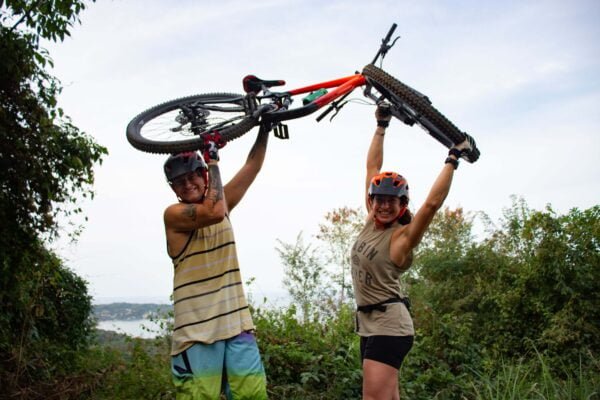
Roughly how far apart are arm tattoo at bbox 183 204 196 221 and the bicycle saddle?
4.74 ft

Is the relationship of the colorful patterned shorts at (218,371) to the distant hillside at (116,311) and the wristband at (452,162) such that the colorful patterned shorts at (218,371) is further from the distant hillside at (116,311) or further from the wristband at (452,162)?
the distant hillside at (116,311)

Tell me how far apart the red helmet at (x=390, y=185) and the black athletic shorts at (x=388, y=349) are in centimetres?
90

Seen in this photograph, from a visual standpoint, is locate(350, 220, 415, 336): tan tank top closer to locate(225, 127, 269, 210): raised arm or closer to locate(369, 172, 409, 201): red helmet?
locate(369, 172, 409, 201): red helmet

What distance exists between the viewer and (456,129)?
3.81 metres

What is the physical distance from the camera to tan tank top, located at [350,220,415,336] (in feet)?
11.8

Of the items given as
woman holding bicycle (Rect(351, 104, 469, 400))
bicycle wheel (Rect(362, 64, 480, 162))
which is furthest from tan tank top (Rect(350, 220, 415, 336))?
bicycle wheel (Rect(362, 64, 480, 162))

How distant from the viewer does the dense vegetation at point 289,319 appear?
5168 mm

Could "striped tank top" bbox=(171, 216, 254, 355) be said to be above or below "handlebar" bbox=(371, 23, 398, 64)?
below

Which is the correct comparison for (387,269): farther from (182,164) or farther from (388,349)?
(182,164)

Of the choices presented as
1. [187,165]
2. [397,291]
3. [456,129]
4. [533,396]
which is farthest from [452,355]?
[187,165]

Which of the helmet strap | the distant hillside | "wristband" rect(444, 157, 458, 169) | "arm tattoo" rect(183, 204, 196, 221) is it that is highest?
"wristband" rect(444, 157, 458, 169)

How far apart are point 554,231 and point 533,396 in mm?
4376

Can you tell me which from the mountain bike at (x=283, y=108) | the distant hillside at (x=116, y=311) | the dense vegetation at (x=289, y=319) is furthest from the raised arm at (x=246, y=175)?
the distant hillside at (x=116, y=311)

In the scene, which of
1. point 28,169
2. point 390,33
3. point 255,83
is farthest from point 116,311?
point 390,33
